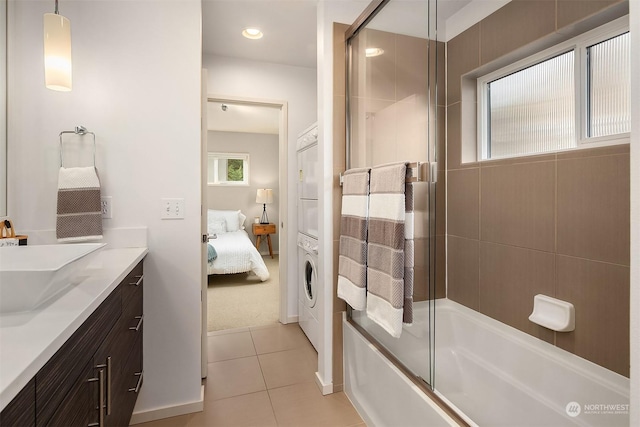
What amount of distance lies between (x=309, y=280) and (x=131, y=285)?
1.57 meters

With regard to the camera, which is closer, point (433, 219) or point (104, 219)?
point (433, 219)

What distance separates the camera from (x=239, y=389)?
2162 millimetres

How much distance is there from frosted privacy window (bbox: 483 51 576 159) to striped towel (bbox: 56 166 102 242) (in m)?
2.39

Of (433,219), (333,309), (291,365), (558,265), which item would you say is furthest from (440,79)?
(291,365)

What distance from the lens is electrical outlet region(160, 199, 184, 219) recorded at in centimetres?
188

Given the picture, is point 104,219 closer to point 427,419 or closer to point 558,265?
point 427,419

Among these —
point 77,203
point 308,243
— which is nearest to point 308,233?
point 308,243

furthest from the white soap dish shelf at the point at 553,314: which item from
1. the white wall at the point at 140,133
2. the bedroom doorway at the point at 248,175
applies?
the bedroom doorway at the point at 248,175

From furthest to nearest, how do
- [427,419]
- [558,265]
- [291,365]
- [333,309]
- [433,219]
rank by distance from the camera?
[291,365] → [333,309] → [558,265] → [433,219] → [427,419]

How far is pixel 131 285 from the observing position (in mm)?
1551

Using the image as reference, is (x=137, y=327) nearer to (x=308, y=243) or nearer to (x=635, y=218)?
(x=308, y=243)

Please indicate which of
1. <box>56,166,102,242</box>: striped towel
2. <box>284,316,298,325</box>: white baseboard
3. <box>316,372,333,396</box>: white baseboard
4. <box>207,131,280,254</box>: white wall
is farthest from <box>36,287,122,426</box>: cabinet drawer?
<box>207,131,280,254</box>: white wall

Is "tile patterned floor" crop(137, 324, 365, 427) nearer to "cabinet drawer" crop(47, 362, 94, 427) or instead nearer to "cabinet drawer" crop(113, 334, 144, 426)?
"cabinet drawer" crop(113, 334, 144, 426)

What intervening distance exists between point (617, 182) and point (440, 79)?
908mm
